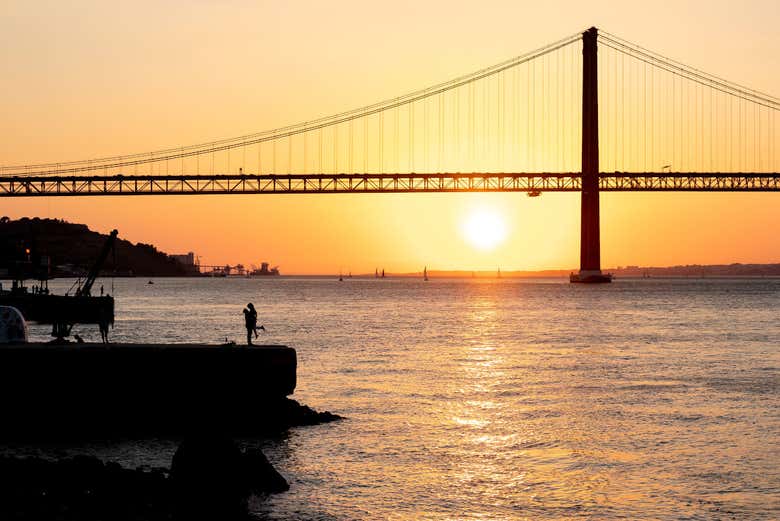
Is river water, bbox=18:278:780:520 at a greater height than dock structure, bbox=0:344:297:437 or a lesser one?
lesser

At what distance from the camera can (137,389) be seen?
2055 centimetres

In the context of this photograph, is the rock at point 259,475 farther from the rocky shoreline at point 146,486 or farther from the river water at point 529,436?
the river water at point 529,436

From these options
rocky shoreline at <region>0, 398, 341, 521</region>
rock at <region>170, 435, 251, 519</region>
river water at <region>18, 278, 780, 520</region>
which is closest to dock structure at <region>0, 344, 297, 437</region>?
river water at <region>18, 278, 780, 520</region>

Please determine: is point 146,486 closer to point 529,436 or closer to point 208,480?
point 208,480

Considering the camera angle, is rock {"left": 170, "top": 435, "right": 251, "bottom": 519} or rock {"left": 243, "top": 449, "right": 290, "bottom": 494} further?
rock {"left": 243, "top": 449, "right": 290, "bottom": 494}

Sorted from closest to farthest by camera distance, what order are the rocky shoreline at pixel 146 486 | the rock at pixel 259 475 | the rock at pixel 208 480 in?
the rocky shoreline at pixel 146 486, the rock at pixel 208 480, the rock at pixel 259 475

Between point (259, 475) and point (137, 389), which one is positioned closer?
point (259, 475)

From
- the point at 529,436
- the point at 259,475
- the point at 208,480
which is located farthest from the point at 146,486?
the point at 529,436

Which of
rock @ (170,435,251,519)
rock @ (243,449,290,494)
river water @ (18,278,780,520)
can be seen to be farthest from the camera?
rock @ (243,449,290,494)

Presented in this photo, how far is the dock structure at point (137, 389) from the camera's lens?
20.2 m

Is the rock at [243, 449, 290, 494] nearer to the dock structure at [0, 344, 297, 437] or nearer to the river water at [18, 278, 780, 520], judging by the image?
the river water at [18, 278, 780, 520]

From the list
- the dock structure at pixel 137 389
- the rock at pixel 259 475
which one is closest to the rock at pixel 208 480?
the rock at pixel 259 475

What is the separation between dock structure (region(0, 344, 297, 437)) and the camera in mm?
20172

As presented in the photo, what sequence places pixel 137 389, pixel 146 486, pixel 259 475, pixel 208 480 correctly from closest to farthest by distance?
pixel 208 480
pixel 146 486
pixel 259 475
pixel 137 389
